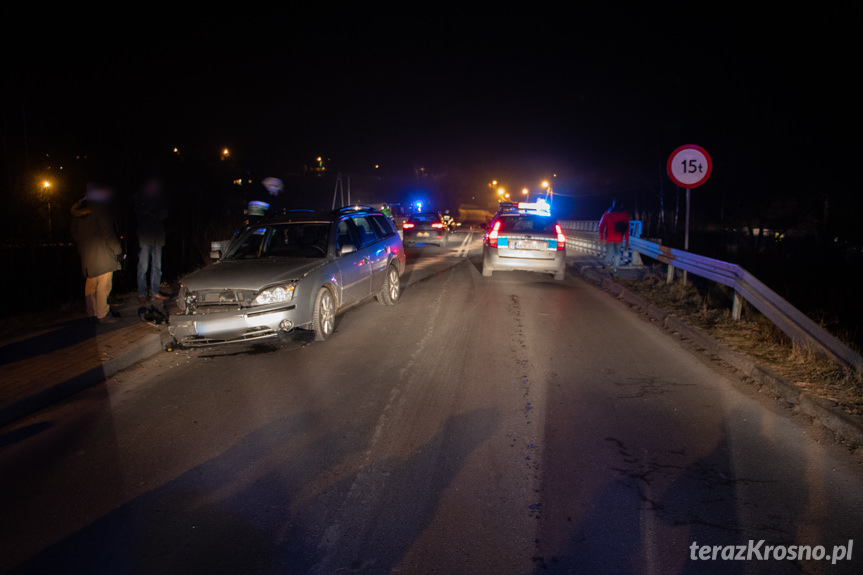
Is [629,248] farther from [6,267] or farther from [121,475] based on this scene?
[6,267]

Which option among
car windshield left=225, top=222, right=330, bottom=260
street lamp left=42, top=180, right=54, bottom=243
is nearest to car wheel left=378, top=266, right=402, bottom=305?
car windshield left=225, top=222, right=330, bottom=260

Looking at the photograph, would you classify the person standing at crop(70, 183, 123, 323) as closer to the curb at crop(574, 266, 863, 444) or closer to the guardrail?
the curb at crop(574, 266, 863, 444)

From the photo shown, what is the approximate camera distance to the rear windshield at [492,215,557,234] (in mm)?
13789

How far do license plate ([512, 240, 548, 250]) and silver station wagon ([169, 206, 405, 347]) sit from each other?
14.1 ft

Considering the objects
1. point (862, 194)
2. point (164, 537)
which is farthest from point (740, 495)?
point (862, 194)

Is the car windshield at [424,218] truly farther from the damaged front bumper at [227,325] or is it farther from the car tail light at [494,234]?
the damaged front bumper at [227,325]

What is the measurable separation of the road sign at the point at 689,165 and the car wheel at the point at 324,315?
6633mm

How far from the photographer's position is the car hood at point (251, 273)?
734 cm

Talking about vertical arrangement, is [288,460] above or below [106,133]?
below

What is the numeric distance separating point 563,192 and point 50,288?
246 feet

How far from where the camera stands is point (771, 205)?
3200 centimetres

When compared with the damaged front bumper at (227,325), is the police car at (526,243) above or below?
above

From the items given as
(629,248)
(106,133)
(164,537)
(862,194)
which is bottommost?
(164,537)

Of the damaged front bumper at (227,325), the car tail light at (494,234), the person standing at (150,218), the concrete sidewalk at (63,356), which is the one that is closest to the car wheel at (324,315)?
the damaged front bumper at (227,325)
